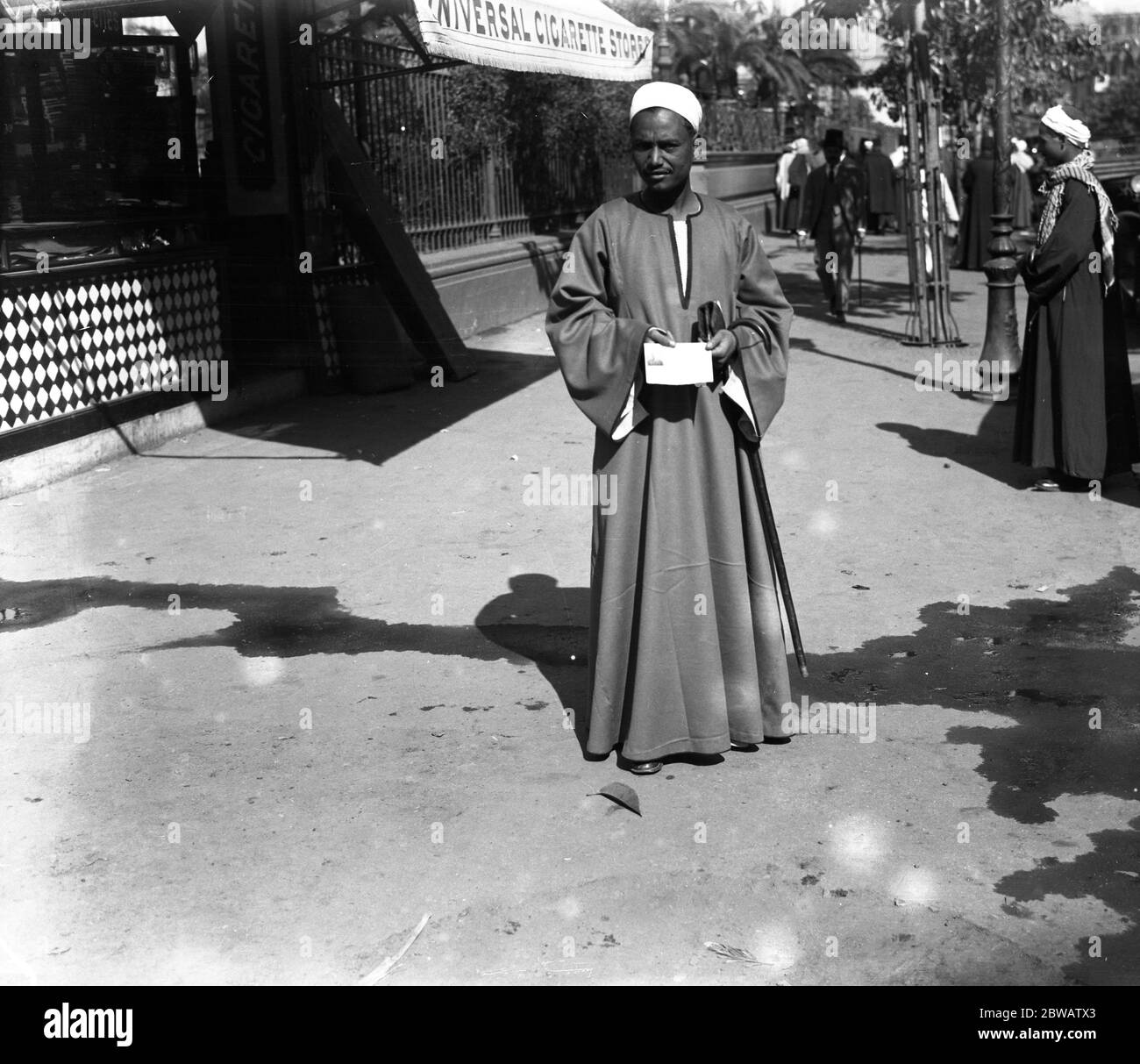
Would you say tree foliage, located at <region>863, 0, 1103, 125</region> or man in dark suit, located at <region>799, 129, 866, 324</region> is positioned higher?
tree foliage, located at <region>863, 0, 1103, 125</region>

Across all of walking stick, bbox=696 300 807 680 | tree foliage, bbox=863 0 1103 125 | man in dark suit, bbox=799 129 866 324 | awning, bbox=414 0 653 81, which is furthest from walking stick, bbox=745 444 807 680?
man in dark suit, bbox=799 129 866 324

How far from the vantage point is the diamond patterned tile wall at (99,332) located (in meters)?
9.54

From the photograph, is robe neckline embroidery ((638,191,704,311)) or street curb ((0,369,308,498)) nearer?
robe neckline embroidery ((638,191,704,311))

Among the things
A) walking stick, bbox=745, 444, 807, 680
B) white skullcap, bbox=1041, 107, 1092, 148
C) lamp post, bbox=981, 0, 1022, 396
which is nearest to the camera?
walking stick, bbox=745, 444, 807, 680

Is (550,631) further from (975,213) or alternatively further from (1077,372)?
(975,213)

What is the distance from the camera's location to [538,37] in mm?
10539

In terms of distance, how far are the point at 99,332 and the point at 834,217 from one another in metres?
9.01

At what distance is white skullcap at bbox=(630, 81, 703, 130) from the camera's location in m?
4.57

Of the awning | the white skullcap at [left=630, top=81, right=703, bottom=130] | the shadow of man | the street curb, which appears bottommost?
the shadow of man

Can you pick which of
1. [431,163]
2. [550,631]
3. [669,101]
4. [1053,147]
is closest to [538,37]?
[1053,147]

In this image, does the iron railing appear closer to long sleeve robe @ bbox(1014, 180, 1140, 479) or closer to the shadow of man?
long sleeve robe @ bbox(1014, 180, 1140, 479)

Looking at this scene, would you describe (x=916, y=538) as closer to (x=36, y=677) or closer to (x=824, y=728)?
(x=824, y=728)

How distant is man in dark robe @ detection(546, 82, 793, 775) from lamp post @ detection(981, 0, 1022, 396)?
7.08m

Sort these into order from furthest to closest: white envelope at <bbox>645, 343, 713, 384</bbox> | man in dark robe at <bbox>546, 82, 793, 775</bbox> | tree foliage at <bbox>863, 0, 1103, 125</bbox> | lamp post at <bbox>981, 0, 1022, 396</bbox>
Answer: tree foliage at <bbox>863, 0, 1103, 125</bbox>, lamp post at <bbox>981, 0, 1022, 396</bbox>, man in dark robe at <bbox>546, 82, 793, 775</bbox>, white envelope at <bbox>645, 343, 713, 384</bbox>
